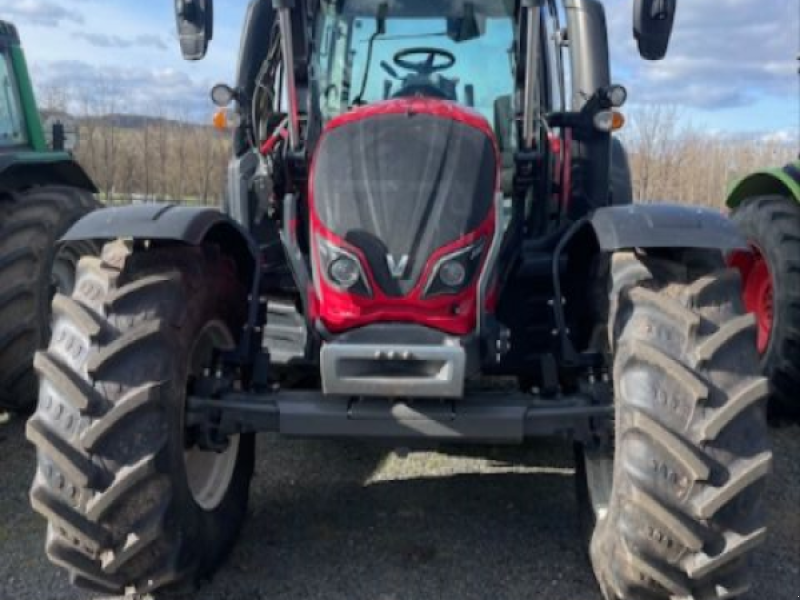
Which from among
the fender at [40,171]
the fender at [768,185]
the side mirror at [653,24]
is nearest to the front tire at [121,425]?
the side mirror at [653,24]

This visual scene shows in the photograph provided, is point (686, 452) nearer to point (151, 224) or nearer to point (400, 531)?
point (400, 531)

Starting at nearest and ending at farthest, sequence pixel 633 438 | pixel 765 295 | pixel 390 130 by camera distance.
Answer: pixel 633 438, pixel 390 130, pixel 765 295

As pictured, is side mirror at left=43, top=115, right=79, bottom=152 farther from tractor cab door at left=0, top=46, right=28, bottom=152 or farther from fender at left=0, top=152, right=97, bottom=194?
fender at left=0, top=152, right=97, bottom=194

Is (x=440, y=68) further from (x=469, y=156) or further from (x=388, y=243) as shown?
(x=388, y=243)

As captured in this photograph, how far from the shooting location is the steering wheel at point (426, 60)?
3.91m

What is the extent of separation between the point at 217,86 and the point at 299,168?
0.66 metres

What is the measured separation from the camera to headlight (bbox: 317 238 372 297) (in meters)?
2.81

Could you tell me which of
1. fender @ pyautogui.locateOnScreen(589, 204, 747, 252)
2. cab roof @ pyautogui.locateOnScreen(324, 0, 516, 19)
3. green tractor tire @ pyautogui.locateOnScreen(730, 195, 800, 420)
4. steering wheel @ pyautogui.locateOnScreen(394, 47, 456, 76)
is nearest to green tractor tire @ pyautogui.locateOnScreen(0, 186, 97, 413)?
steering wheel @ pyautogui.locateOnScreen(394, 47, 456, 76)

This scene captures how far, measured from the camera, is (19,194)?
15.7 feet

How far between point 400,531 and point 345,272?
1213 mm

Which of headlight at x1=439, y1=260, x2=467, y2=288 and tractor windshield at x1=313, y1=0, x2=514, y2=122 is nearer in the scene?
headlight at x1=439, y1=260, x2=467, y2=288

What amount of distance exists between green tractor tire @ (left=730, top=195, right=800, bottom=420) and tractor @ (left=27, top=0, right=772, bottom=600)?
1729mm

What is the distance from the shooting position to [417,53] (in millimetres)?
3922

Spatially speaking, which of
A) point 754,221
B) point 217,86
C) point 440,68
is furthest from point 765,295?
point 217,86
